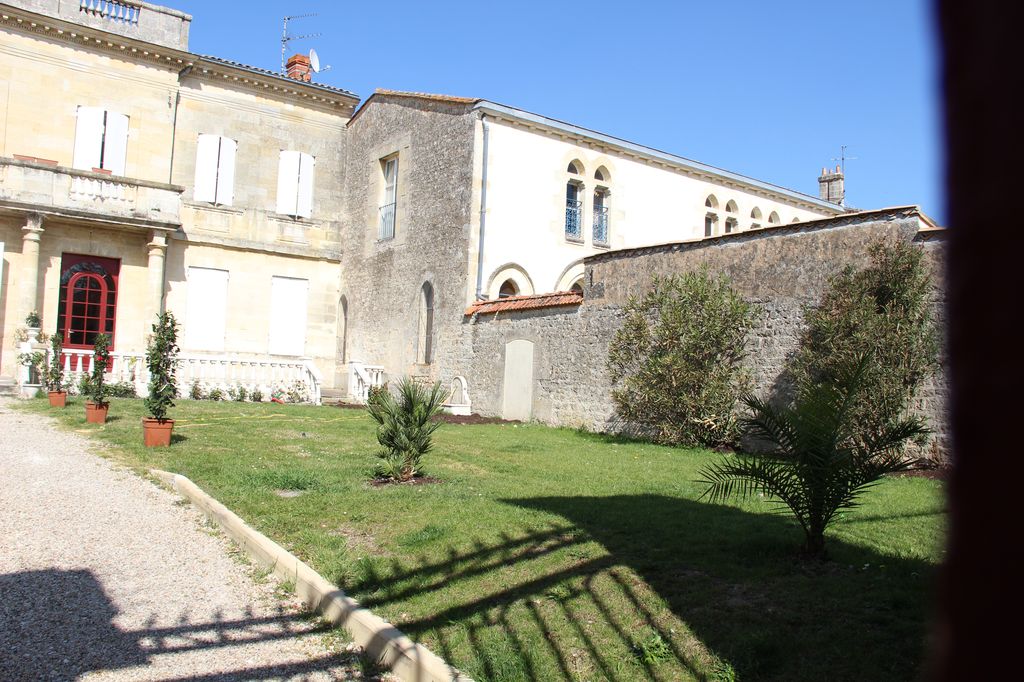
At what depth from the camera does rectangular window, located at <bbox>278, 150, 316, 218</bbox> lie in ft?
85.0

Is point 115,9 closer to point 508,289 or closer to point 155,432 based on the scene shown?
point 508,289

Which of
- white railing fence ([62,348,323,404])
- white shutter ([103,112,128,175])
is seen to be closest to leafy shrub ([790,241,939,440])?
white railing fence ([62,348,323,404])

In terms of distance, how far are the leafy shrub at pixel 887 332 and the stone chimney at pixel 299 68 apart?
72.4 ft

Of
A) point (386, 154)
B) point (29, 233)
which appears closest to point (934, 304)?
point (386, 154)

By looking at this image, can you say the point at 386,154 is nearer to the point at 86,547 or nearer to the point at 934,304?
the point at 934,304

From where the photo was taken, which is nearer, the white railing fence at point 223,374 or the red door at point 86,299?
the white railing fence at point 223,374

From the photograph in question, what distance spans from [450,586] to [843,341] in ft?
25.1

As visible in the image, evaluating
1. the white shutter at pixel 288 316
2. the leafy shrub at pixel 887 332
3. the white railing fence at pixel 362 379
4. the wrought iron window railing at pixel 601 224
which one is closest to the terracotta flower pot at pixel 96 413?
the white railing fence at pixel 362 379

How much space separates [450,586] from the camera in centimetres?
550

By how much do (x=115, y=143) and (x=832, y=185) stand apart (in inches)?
1073

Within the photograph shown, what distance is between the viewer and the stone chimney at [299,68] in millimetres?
27625

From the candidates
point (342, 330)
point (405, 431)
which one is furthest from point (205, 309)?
point (405, 431)

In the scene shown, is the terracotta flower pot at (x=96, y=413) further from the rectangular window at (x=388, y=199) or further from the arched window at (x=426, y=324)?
the rectangular window at (x=388, y=199)

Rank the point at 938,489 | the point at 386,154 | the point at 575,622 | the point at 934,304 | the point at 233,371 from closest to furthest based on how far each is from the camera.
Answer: the point at 575,622 < the point at 938,489 < the point at 934,304 < the point at 233,371 < the point at 386,154
